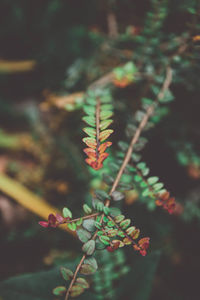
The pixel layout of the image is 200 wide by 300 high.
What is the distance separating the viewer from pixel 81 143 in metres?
1.21

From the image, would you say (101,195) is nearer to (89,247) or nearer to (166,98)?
(89,247)

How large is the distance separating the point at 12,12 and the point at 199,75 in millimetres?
1369

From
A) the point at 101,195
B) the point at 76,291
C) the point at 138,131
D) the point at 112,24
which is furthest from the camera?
the point at 112,24

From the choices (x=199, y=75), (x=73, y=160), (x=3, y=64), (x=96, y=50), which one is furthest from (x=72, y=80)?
(x=3, y=64)

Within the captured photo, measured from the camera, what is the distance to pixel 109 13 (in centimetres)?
123

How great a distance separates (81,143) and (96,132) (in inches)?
27.1

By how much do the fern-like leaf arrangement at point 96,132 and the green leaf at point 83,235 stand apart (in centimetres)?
13

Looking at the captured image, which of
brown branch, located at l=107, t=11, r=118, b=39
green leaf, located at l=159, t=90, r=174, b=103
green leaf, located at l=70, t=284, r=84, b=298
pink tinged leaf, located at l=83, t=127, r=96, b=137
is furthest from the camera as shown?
brown branch, located at l=107, t=11, r=118, b=39

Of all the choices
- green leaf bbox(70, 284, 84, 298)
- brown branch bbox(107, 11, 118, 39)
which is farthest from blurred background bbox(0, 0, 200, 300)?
green leaf bbox(70, 284, 84, 298)

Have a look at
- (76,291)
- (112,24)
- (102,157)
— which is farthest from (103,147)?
(112,24)

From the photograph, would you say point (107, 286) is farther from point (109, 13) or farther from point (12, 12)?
point (12, 12)

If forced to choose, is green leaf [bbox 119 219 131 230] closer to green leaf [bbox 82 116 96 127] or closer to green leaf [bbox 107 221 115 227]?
green leaf [bbox 107 221 115 227]

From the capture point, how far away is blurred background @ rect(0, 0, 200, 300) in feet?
2.48

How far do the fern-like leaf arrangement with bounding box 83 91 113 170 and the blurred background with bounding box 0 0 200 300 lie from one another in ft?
0.39
